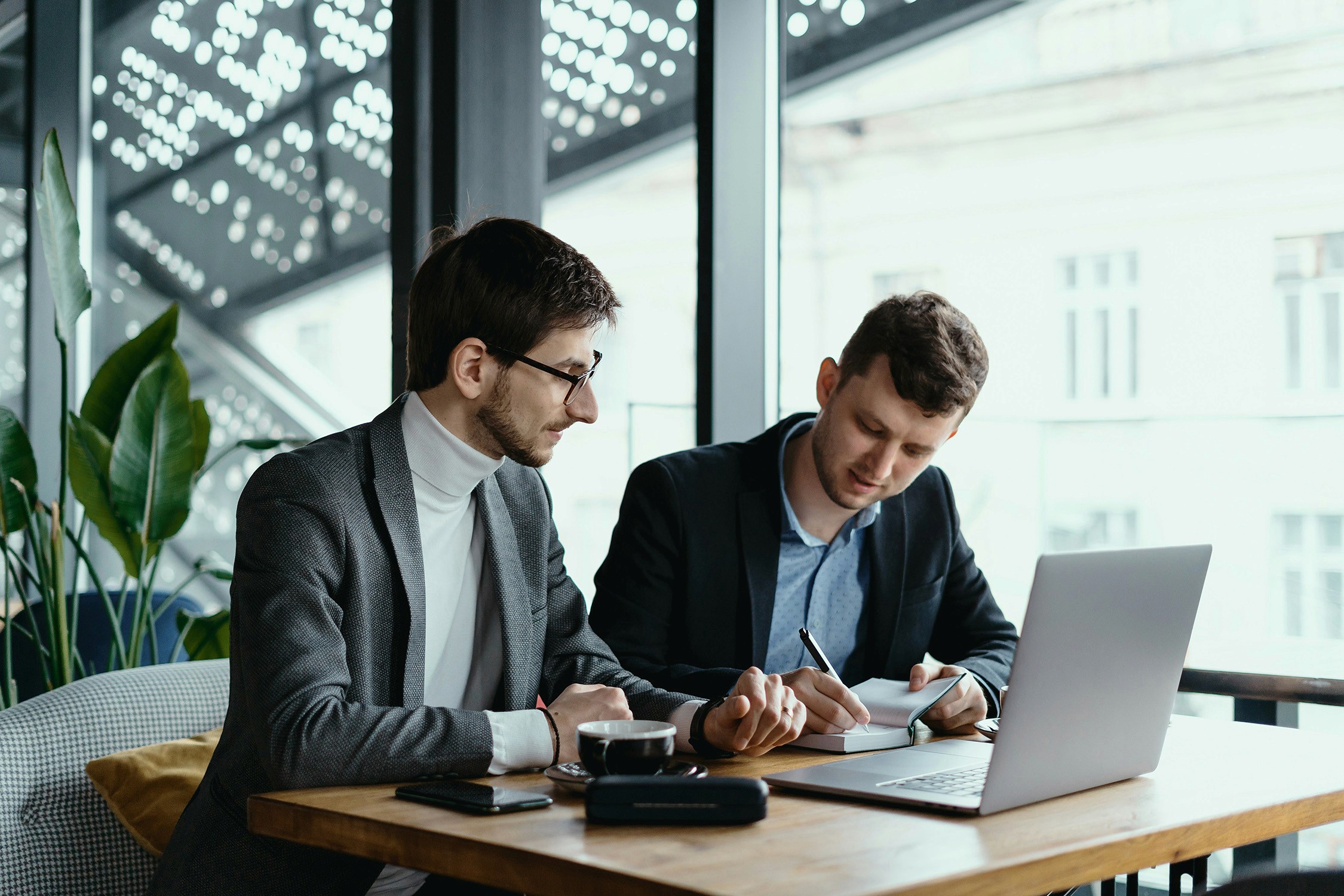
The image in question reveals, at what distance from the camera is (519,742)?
1306mm

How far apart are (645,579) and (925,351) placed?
1.81 feet

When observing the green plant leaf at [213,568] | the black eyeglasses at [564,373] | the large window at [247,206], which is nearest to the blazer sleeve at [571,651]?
the black eyeglasses at [564,373]

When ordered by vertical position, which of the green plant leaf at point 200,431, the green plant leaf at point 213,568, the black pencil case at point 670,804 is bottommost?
the black pencil case at point 670,804

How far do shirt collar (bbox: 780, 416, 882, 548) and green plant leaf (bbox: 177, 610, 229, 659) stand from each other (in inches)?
52.1

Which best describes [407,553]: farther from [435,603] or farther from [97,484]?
[97,484]

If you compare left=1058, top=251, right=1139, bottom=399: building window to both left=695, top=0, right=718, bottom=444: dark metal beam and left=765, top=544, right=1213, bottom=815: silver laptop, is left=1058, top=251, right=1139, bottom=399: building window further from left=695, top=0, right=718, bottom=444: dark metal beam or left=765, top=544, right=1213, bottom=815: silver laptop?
left=765, top=544, right=1213, bottom=815: silver laptop

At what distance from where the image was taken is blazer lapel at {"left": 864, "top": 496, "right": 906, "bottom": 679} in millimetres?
1971

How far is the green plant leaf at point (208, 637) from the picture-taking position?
2645mm

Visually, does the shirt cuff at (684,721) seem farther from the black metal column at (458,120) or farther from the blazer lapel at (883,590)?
the black metal column at (458,120)

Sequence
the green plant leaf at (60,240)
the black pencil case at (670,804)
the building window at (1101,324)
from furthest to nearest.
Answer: the building window at (1101,324), the green plant leaf at (60,240), the black pencil case at (670,804)

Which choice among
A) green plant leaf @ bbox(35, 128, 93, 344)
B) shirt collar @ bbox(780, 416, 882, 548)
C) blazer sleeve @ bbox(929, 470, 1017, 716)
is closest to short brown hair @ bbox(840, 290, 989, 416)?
shirt collar @ bbox(780, 416, 882, 548)

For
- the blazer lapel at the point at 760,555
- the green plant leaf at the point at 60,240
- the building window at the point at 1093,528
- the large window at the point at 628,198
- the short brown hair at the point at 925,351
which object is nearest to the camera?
the short brown hair at the point at 925,351

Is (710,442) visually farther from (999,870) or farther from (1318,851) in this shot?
(999,870)

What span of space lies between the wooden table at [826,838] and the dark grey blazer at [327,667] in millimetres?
53
